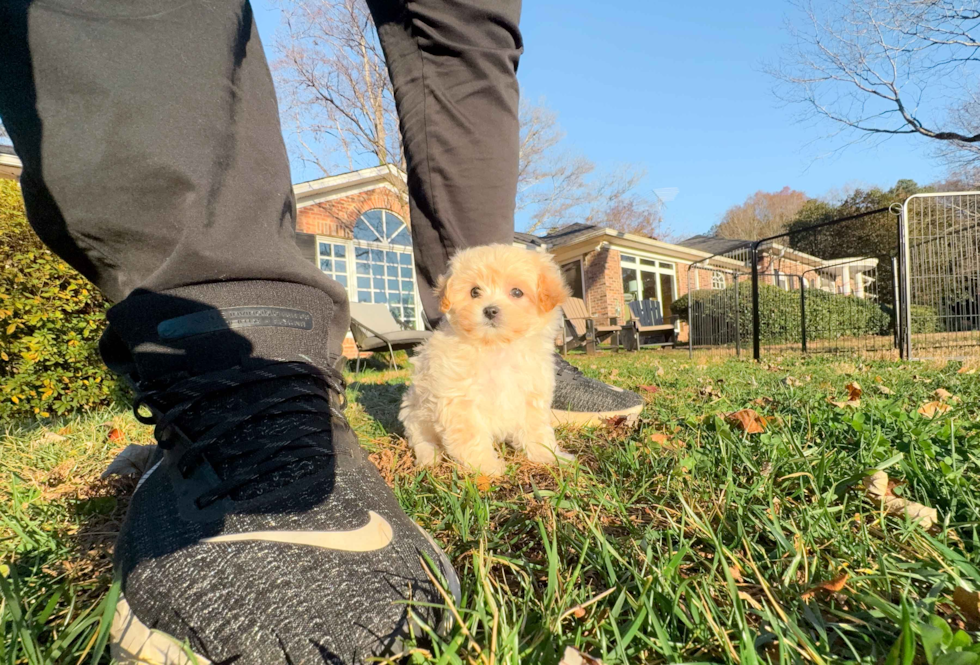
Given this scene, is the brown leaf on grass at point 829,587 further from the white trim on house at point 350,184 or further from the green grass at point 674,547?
the white trim on house at point 350,184

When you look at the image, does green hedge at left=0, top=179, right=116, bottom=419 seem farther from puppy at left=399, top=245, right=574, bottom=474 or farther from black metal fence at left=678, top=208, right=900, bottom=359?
black metal fence at left=678, top=208, right=900, bottom=359

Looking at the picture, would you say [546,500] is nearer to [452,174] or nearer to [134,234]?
[134,234]

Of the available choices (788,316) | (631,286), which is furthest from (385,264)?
(631,286)

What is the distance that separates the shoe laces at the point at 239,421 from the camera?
102cm

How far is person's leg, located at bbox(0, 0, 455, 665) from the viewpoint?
2.63ft

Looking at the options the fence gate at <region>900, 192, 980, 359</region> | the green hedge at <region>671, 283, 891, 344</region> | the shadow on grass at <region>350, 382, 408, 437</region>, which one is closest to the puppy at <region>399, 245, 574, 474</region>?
the shadow on grass at <region>350, 382, 408, 437</region>

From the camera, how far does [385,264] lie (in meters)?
15.8

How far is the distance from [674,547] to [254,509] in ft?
2.89

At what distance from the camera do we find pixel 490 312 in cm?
225

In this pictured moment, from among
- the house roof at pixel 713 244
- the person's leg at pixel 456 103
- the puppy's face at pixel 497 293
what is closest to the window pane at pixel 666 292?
the house roof at pixel 713 244

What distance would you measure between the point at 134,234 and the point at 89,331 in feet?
12.1

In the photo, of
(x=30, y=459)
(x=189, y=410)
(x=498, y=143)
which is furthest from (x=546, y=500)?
(x=30, y=459)

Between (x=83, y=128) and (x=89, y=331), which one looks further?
(x=89, y=331)

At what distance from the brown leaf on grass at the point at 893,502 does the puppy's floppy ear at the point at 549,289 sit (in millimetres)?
1445
